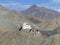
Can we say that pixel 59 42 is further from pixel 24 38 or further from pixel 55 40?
pixel 24 38

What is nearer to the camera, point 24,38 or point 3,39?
point 24,38

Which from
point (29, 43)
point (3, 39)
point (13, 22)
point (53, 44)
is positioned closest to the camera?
point (53, 44)

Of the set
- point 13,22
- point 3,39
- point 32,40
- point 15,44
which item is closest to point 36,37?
point 32,40

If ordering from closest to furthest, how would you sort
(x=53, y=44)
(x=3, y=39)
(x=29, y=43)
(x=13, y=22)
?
1. (x=53, y=44)
2. (x=29, y=43)
3. (x=3, y=39)
4. (x=13, y=22)

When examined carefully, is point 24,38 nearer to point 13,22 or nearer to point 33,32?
point 33,32

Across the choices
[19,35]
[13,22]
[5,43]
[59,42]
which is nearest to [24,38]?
[19,35]

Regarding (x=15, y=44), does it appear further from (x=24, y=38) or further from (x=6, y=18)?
(x=6, y=18)

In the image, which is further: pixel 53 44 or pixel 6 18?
pixel 6 18

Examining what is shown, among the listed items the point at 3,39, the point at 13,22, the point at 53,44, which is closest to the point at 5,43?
the point at 3,39
